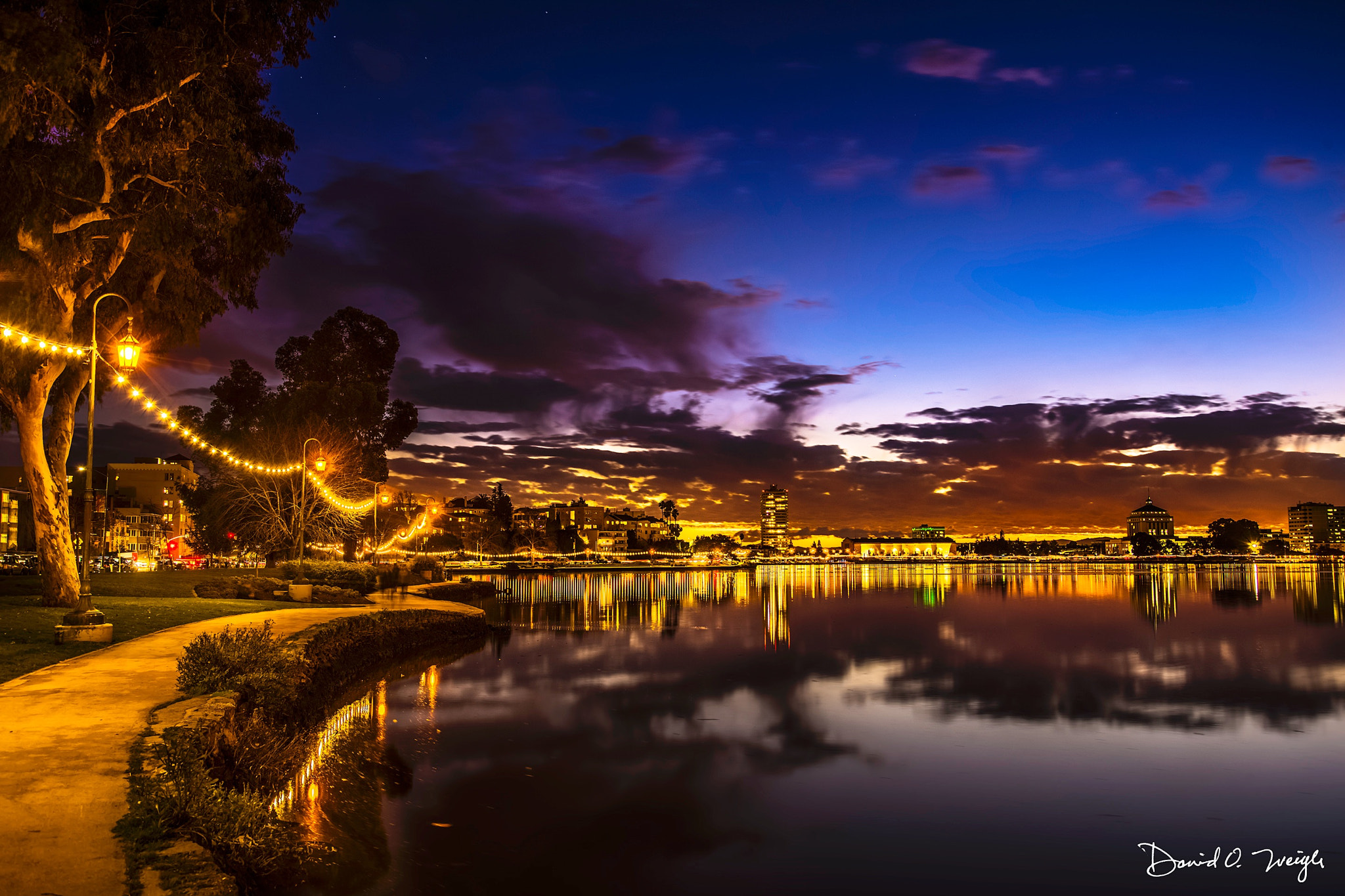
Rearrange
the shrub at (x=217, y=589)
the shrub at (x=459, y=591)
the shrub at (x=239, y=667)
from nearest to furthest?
the shrub at (x=239, y=667) → the shrub at (x=217, y=589) → the shrub at (x=459, y=591)

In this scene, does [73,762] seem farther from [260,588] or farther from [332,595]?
[260,588]

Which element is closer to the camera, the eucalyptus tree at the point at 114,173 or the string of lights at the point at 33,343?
the string of lights at the point at 33,343

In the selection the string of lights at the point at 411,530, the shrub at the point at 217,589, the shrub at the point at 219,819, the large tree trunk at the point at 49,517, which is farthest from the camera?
the string of lights at the point at 411,530

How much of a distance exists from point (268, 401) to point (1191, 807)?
54.1 metres

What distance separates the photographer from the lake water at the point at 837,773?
12.2 m

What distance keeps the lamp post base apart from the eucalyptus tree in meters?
6.87

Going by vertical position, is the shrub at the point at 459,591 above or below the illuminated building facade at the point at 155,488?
below

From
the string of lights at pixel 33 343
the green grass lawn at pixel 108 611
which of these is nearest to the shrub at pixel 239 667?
the green grass lawn at pixel 108 611

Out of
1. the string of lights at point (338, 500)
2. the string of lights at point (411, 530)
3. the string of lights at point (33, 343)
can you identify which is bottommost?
the string of lights at point (411, 530)

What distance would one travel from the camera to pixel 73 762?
1012cm

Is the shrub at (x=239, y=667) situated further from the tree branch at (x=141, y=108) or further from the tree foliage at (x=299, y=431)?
the tree foliage at (x=299, y=431)
